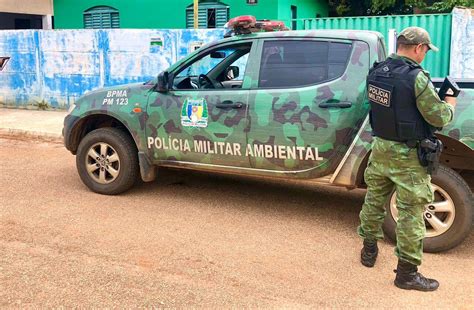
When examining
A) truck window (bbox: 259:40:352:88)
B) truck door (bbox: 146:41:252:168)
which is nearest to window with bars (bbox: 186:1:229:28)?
truck door (bbox: 146:41:252:168)

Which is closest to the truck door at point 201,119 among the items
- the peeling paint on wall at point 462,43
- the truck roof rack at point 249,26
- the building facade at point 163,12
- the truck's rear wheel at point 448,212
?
the truck roof rack at point 249,26

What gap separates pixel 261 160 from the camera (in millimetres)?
4703

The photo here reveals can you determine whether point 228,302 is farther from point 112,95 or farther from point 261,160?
point 112,95

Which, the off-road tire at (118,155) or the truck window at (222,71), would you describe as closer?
the truck window at (222,71)

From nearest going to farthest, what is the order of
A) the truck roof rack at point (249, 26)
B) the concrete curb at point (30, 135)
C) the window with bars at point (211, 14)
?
the truck roof rack at point (249, 26)
the concrete curb at point (30, 135)
the window with bars at point (211, 14)

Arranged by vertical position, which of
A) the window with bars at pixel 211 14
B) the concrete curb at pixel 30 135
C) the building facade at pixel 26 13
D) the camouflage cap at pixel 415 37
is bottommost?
the concrete curb at pixel 30 135

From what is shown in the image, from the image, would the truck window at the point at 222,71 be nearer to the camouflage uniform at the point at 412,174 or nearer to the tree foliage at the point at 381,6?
the camouflage uniform at the point at 412,174

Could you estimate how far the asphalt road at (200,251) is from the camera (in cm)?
340

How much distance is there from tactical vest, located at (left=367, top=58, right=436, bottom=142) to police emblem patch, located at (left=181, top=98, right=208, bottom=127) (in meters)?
1.87

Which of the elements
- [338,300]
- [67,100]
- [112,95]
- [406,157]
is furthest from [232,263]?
[67,100]

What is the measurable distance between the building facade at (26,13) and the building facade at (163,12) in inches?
48.5

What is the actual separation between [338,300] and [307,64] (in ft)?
7.12

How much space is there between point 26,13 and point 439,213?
56.6 ft

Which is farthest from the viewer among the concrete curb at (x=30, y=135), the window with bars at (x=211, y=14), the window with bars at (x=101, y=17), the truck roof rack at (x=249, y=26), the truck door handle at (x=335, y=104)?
the window with bars at (x=101, y=17)
